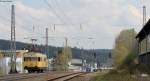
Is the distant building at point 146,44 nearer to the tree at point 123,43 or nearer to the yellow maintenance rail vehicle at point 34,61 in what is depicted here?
the yellow maintenance rail vehicle at point 34,61

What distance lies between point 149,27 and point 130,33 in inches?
2352

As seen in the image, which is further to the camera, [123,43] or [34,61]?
[123,43]

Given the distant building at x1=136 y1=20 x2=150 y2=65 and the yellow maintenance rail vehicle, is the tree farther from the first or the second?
the distant building at x1=136 y1=20 x2=150 y2=65

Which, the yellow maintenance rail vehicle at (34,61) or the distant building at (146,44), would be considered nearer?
the distant building at (146,44)

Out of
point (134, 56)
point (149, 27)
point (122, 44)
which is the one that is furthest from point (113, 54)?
point (149, 27)

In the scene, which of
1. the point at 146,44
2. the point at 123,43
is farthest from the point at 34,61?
the point at 123,43

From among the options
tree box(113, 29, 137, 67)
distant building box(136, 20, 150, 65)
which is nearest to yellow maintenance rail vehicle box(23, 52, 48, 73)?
distant building box(136, 20, 150, 65)

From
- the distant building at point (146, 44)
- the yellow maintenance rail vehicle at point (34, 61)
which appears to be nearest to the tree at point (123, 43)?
the yellow maintenance rail vehicle at point (34, 61)

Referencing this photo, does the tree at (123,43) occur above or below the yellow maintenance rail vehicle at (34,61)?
above

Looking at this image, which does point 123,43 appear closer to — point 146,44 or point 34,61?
point 34,61

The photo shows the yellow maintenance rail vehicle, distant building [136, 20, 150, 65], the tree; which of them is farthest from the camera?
the tree

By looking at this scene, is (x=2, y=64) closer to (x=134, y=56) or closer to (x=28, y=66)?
(x=28, y=66)

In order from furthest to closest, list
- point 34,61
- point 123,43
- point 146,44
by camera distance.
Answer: point 123,43 → point 34,61 → point 146,44

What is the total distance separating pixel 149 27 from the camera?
188ft
